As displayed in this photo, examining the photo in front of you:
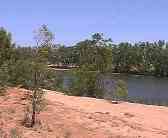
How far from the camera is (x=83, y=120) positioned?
1680 cm

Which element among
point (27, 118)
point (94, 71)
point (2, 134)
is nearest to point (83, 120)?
point (27, 118)

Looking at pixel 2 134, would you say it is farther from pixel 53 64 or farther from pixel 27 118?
pixel 53 64

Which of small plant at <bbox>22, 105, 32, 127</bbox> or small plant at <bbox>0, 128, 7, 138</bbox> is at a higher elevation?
small plant at <bbox>22, 105, 32, 127</bbox>

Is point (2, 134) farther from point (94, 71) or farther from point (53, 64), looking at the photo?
point (94, 71)

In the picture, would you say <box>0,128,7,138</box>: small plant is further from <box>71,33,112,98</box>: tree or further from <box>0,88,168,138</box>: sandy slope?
<box>71,33,112,98</box>: tree

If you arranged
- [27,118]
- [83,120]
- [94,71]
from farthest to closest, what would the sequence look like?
[94,71] → [83,120] → [27,118]

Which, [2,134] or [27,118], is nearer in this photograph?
[2,134]

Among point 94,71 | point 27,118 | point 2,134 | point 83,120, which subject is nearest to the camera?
point 2,134

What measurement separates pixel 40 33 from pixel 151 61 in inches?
3335

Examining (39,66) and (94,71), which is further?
(94,71)

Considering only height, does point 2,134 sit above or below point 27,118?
below

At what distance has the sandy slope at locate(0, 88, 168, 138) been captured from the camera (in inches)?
590

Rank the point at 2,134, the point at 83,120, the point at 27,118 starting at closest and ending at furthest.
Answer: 1. the point at 2,134
2. the point at 27,118
3. the point at 83,120

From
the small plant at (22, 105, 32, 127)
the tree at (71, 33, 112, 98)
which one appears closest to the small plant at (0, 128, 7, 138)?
the small plant at (22, 105, 32, 127)
